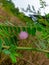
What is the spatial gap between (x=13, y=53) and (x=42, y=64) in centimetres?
126

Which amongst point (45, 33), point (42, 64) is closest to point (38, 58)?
point (42, 64)

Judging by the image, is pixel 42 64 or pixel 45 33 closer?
pixel 45 33

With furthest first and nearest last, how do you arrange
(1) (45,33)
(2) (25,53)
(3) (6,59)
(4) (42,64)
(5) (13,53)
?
(4) (42,64) < (2) (25,53) < (3) (6,59) < (1) (45,33) < (5) (13,53)

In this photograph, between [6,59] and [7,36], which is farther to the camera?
[6,59]

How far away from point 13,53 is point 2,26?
84 mm

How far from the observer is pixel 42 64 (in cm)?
170

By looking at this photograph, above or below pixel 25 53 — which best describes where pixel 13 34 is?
above

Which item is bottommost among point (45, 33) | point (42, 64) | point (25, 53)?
point (42, 64)

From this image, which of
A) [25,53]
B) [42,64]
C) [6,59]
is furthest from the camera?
[42,64]

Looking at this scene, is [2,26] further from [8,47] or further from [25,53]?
[25,53]

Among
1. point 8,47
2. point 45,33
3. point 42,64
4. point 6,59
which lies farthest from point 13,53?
point 42,64

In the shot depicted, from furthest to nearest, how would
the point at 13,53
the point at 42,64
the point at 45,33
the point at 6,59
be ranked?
the point at 42,64 < the point at 6,59 < the point at 45,33 < the point at 13,53

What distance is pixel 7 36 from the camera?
0.50 m

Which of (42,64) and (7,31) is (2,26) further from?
(42,64)
